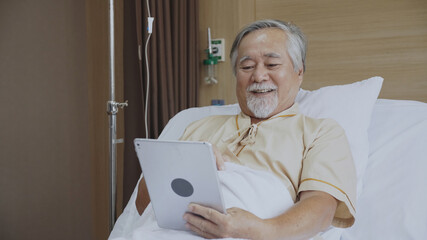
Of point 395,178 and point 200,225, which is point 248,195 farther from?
point 395,178

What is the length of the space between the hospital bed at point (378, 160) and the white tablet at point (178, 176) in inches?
4.8

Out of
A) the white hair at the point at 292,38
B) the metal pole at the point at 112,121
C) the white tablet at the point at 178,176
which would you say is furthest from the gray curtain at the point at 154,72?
the white tablet at the point at 178,176

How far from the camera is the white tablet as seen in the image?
0.89 meters

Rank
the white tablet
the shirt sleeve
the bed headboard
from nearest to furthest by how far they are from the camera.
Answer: the white tablet, the shirt sleeve, the bed headboard

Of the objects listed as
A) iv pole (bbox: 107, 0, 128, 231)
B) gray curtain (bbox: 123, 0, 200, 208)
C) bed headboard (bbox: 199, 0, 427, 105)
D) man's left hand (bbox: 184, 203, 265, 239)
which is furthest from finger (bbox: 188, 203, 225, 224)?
bed headboard (bbox: 199, 0, 427, 105)

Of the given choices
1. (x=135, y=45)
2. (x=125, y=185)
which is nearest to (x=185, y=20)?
(x=135, y=45)

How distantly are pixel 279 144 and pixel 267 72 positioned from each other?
0.29m

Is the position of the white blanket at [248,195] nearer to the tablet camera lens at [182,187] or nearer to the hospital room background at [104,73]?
the tablet camera lens at [182,187]

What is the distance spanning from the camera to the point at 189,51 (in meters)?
2.35

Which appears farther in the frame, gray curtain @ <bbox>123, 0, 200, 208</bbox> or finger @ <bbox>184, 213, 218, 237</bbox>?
gray curtain @ <bbox>123, 0, 200, 208</bbox>

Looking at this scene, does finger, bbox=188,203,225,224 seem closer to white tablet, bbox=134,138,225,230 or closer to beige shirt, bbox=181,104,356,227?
white tablet, bbox=134,138,225,230

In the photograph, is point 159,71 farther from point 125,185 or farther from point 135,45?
point 125,185

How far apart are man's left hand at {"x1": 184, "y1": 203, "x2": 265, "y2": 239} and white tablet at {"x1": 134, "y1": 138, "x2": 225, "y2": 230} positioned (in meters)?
0.02

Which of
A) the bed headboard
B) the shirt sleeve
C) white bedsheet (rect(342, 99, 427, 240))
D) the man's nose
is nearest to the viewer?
the shirt sleeve
